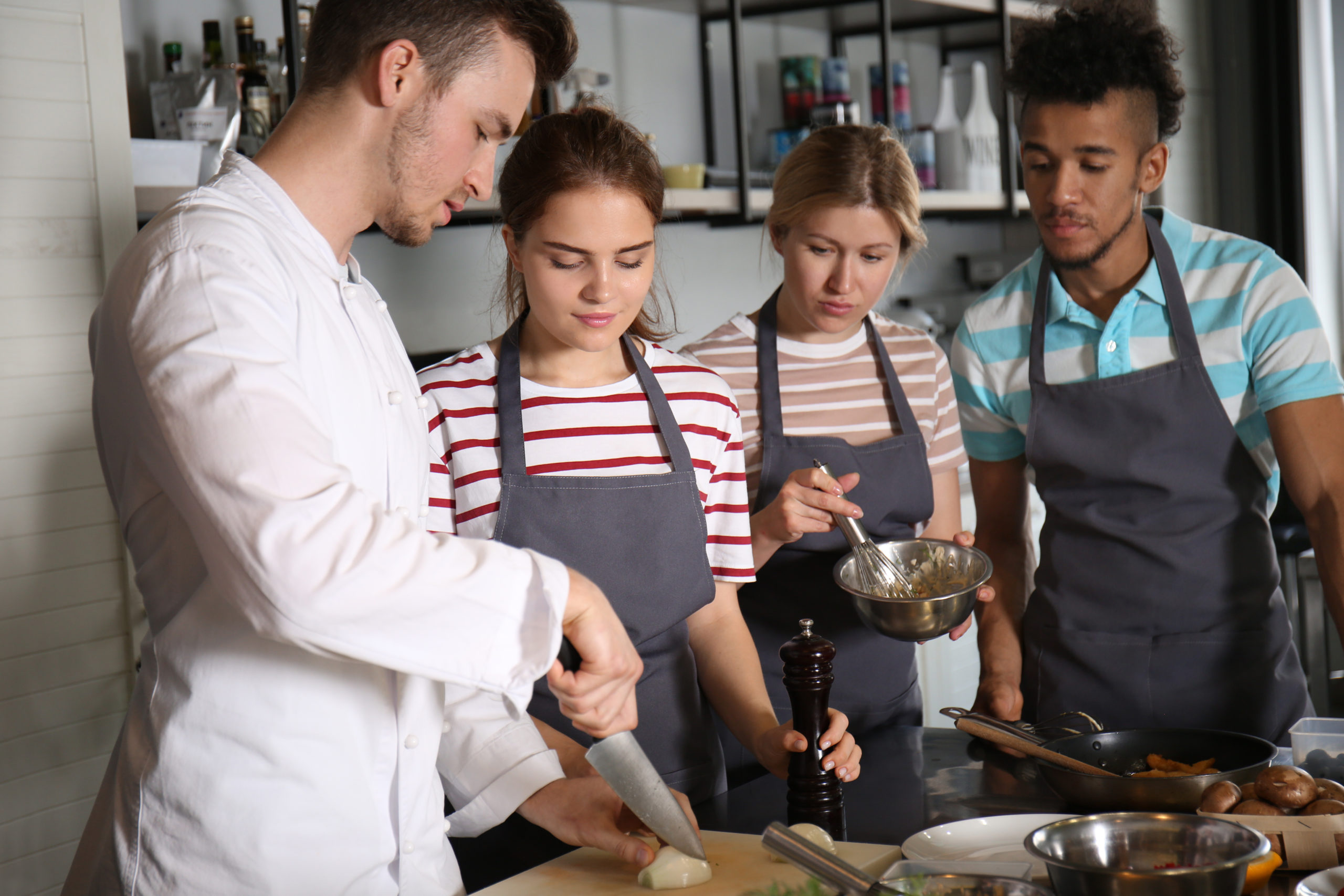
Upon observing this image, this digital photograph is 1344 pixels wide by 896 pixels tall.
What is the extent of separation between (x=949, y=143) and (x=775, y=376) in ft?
6.30

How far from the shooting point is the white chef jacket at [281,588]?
0.79 m

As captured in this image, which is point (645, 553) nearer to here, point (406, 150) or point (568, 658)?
point (568, 658)

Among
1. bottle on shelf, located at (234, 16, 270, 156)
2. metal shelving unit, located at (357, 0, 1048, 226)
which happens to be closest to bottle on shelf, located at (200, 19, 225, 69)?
bottle on shelf, located at (234, 16, 270, 156)

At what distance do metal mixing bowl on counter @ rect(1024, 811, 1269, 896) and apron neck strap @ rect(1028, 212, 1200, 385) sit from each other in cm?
89

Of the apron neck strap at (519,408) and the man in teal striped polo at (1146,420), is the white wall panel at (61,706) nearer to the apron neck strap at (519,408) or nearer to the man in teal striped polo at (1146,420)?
the apron neck strap at (519,408)

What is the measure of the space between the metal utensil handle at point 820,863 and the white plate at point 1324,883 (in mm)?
300

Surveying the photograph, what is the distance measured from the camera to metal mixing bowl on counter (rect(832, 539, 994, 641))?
1350mm

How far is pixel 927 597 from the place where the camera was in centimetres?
133

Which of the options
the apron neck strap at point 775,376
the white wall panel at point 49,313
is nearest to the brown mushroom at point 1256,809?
the apron neck strap at point 775,376

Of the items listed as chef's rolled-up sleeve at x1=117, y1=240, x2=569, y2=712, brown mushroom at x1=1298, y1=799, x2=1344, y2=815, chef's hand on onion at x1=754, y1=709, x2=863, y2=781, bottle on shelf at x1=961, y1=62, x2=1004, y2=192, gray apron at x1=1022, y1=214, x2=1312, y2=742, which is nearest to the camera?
chef's rolled-up sleeve at x1=117, y1=240, x2=569, y2=712

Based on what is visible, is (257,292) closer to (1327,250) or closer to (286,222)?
(286,222)

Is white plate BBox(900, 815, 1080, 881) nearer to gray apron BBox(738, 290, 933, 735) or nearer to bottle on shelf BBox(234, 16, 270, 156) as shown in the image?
gray apron BBox(738, 290, 933, 735)

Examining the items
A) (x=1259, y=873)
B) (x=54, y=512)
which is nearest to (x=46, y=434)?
(x=54, y=512)

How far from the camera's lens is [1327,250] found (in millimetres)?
3902
